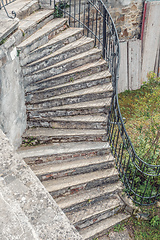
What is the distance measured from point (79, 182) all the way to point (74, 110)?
1.28 meters

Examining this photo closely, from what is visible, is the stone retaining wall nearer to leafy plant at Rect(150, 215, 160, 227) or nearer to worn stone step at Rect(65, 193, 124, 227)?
worn stone step at Rect(65, 193, 124, 227)

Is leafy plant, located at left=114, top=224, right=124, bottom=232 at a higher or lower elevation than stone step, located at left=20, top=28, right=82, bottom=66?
lower

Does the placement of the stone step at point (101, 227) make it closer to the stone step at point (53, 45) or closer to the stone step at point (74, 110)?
the stone step at point (74, 110)

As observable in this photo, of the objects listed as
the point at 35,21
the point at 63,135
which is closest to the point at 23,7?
the point at 35,21

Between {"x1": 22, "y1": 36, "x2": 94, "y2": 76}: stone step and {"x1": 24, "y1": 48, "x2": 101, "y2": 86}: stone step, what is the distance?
7 cm

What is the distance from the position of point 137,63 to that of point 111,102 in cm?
294

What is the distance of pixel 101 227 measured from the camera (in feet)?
13.8

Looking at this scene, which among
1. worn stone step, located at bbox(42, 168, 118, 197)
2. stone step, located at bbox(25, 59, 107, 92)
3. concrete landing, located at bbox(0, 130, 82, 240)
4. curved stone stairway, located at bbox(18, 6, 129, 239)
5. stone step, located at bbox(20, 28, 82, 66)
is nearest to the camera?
concrete landing, located at bbox(0, 130, 82, 240)

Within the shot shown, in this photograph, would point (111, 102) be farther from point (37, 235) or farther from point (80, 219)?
point (37, 235)

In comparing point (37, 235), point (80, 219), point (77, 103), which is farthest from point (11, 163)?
point (77, 103)

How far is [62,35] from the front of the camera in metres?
4.90

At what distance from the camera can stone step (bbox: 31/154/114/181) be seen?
4.09m

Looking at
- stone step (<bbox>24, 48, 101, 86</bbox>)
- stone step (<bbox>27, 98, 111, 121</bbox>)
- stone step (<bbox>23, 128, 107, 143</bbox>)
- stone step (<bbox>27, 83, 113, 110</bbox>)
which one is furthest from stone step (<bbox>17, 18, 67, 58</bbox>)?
stone step (<bbox>23, 128, 107, 143</bbox>)

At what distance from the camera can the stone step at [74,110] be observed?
445 centimetres
